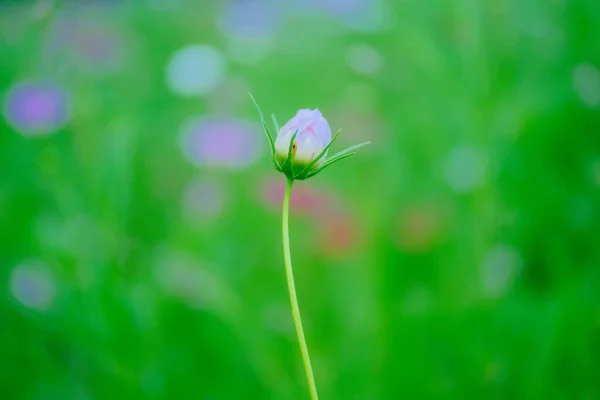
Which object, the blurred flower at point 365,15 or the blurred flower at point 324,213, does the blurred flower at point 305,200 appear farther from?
the blurred flower at point 365,15

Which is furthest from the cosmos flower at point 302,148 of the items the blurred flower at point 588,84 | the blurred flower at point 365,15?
the blurred flower at point 365,15

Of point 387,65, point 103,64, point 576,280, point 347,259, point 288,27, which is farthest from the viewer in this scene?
point 288,27

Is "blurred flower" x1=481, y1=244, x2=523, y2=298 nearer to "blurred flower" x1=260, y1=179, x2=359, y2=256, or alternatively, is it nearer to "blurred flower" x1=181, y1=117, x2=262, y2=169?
"blurred flower" x1=260, y1=179, x2=359, y2=256

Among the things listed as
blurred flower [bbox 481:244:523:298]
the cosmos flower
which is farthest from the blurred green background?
the cosmos flower

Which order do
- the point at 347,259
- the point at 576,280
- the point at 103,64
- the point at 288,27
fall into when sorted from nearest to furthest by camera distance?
the point at 576,280
the point at 347,259
the point at 103,64
the point at 288,27

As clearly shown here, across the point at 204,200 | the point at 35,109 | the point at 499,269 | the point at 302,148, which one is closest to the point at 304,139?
the point at 302,148

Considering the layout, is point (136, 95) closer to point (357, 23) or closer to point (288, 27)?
point (288, 27)

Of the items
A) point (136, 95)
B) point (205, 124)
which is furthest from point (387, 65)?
point (136, 95)
